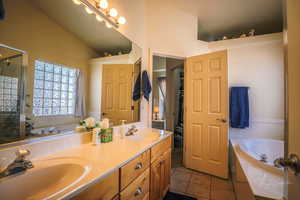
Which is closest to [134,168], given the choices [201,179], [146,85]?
[146,85]

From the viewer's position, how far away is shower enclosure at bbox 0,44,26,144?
0.77 m

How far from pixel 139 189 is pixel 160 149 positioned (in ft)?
1.70

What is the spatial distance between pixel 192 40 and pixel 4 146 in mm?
2915

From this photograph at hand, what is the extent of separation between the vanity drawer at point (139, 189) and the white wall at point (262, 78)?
7.67 ft

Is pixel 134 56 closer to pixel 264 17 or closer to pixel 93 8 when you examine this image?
pixel 93 8

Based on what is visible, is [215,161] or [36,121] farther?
[215,161]

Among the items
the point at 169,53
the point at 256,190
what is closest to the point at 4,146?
the point at 256,190

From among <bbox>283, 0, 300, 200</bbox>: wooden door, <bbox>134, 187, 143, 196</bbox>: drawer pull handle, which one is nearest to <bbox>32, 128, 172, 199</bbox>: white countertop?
<bbox>134, 187, 143, 196</bbox>: drawer pull handle

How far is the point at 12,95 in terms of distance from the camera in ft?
2.69

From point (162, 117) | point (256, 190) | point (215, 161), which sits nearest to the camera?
point (256, 190)

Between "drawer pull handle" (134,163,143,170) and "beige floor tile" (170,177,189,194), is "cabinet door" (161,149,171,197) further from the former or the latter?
"drawer pull handle" (134,163,143,170)

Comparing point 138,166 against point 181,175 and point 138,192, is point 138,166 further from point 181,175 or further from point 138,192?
point 181,175

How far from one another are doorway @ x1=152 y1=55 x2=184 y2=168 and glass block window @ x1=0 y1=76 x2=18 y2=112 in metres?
2.66

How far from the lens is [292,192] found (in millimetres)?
572
